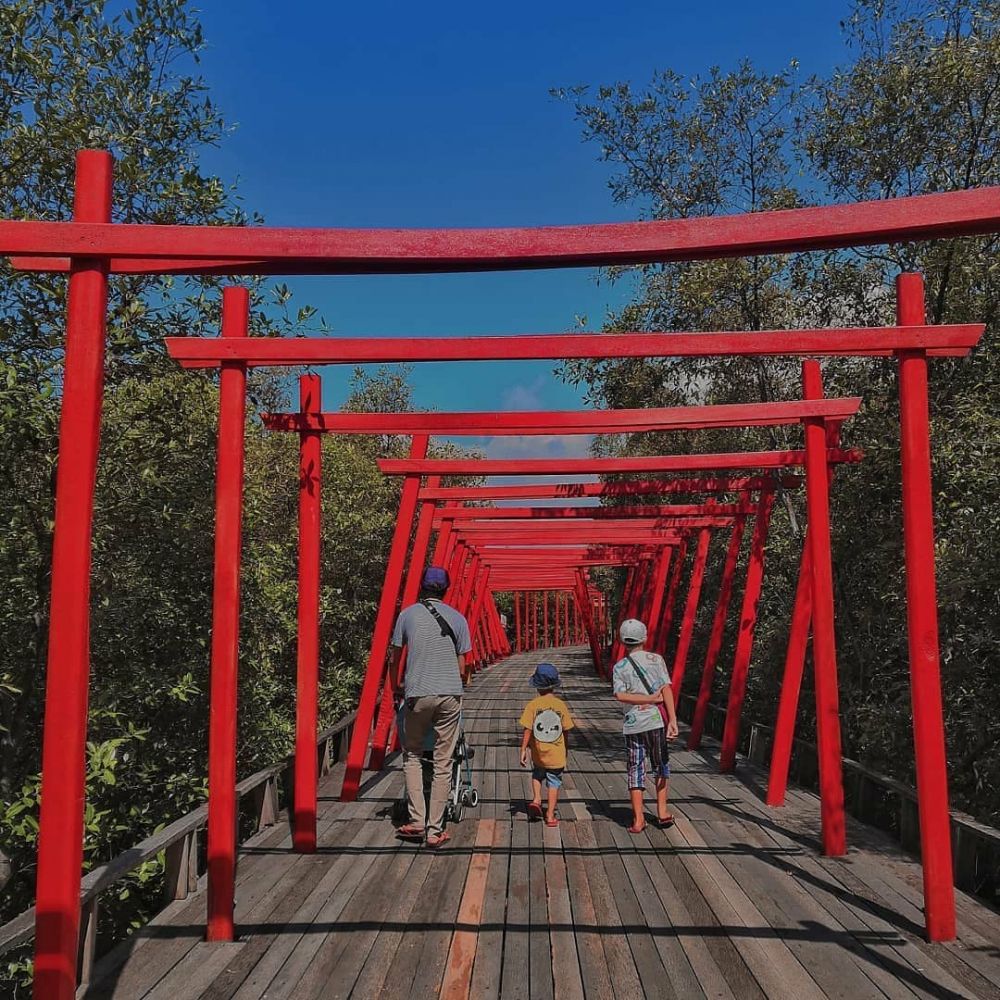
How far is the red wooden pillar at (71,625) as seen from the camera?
110 inches

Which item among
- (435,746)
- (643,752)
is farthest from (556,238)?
(643,752)

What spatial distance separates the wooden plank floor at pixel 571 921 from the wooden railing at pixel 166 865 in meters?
0.15

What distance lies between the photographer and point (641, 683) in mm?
5844

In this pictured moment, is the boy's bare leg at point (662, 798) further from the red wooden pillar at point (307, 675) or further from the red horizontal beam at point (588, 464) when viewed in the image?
the red horizontal beam at point (588, 464)

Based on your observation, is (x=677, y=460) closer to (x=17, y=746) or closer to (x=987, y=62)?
(x=987, y=62)

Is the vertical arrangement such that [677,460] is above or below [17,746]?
above

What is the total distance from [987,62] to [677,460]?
4.37m

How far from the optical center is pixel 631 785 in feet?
19.3

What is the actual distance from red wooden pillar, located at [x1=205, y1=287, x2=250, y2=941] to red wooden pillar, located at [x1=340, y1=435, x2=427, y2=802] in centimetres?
290

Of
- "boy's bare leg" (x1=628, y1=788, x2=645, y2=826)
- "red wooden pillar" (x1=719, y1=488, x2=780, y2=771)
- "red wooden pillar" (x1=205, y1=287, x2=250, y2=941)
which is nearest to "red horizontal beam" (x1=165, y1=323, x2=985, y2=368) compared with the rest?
"red wooden pillar" (x1=205, y1=287, x2=250, y2=941)

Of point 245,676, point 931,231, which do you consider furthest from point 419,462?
point 931,231

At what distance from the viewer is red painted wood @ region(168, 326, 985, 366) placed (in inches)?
159

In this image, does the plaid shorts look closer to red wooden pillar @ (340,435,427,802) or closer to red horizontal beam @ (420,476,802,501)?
red wooden pillar @ (340,435,427,802)

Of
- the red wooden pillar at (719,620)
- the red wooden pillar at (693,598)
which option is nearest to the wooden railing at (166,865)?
the red wooden pillar at (719,620)
